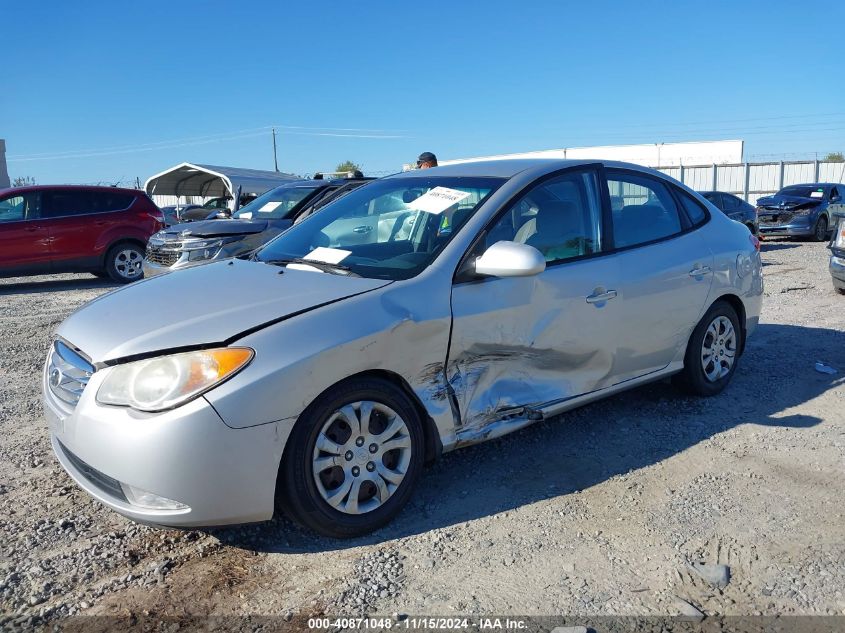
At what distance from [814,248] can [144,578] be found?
1724 cm

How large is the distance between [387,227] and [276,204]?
5901 mm

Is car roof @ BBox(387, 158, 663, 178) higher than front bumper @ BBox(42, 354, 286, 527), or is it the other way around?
car roof @ BBox(387, 158, 663, 178)

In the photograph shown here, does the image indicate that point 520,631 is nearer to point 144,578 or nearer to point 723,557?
point 723,557

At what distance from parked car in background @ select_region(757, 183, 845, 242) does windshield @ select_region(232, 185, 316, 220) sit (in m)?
13.4

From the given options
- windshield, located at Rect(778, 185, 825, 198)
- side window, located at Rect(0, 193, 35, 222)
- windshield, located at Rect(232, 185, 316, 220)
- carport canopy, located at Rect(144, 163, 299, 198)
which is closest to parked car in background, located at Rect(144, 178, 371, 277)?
windshield, located at Rect(232, 185, 316, 220)

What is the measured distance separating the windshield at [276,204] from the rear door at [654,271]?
560 cm

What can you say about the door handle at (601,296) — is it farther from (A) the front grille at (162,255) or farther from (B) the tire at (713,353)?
(A) the front grille at (162,255)

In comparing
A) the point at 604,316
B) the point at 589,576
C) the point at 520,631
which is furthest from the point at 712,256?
the point at 520,631

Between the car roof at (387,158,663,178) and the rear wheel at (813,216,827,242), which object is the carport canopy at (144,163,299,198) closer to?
the rear wheel at (813,216,827,242)

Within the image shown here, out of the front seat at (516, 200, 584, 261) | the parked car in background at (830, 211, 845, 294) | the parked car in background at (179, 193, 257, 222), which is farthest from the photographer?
the parked car in background at (179, 193, 257, 222)

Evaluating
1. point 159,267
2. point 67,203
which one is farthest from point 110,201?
point 159,267

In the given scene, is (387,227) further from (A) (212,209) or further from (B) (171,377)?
(A) (212,209)

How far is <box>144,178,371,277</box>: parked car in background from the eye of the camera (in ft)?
28.5

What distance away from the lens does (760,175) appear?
27.8 m
